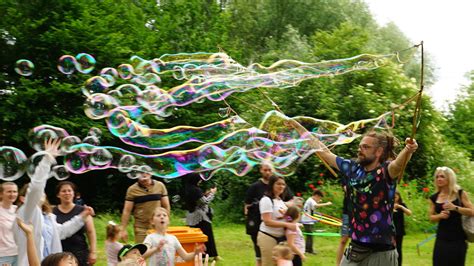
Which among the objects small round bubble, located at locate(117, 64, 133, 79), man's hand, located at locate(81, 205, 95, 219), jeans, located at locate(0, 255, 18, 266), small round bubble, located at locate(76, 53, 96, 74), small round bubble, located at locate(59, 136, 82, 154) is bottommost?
jeans, located at locate(0, 255, 18, 266)

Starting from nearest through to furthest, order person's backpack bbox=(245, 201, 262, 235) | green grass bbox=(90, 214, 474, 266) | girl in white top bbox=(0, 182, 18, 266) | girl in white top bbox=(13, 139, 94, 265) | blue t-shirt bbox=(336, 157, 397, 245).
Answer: blue t-shirt bbox=(336, 157, 397, 245)
girl in white top bbox=(13, 139, 94, 265)
girl in white top bbox=(0, 182, 18, 266)
person's backpack bbox=(245, 201, 262, 235)
green grass bbox=(90, 214, 474, 266)

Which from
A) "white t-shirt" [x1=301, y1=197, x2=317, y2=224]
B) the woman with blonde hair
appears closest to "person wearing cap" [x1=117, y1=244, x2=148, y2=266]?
the woman with blonde hair

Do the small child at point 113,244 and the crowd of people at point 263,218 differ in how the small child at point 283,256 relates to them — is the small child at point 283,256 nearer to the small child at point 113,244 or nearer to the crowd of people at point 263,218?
the crowd of people at point 263,218

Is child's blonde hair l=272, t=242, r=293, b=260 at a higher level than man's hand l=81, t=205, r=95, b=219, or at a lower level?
lower

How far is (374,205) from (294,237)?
274 centimetres

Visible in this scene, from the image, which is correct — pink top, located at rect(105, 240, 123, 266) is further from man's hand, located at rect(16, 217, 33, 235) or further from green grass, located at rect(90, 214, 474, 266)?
green grass, located at rect(90, 214, 474, 266)

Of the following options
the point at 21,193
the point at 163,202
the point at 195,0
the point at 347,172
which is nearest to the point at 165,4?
the point at 195,0

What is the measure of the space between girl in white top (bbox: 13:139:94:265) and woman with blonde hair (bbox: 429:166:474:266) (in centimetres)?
363

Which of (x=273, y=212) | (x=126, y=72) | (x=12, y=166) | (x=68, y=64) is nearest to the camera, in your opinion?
(x=12, y=166)

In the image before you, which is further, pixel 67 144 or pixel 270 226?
pixel 270 226

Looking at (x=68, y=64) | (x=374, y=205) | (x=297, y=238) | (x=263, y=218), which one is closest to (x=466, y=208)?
(x=297, y=238)

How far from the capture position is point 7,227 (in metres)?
6.98

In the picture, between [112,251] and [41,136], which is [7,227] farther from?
[112,251]

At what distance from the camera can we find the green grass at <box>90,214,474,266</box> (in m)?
12.1
